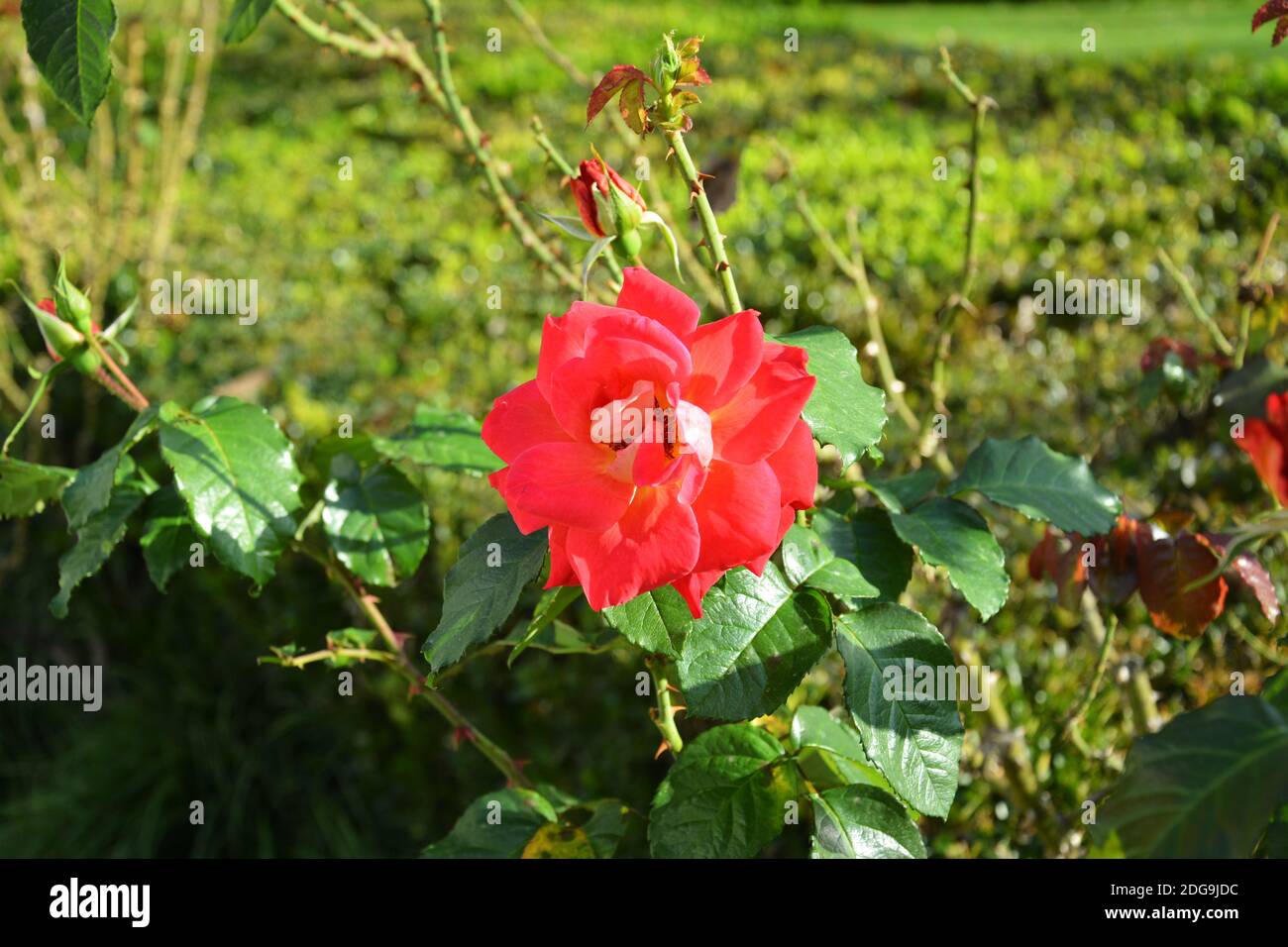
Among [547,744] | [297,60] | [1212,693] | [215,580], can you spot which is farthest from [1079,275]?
[297,60]

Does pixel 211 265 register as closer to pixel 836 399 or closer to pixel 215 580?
pixel 215 580

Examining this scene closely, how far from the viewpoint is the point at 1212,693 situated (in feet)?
6.59

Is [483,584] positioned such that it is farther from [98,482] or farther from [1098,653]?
[1098,653]

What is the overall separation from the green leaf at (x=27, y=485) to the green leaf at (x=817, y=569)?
33.7 inches

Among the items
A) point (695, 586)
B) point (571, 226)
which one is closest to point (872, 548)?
point (695, 586)

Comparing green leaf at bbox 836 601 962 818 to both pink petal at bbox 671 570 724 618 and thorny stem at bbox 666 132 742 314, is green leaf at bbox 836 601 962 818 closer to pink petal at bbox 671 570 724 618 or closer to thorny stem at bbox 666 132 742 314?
pink petal at bbox 671 570 724 618

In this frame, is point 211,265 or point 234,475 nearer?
point 234,475

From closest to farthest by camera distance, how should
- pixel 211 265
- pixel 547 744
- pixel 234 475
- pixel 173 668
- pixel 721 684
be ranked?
pixel 721 684
pixel 234 475
pixel 547 744
pixel 173 668
pixel 211 265

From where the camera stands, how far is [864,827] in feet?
3.42

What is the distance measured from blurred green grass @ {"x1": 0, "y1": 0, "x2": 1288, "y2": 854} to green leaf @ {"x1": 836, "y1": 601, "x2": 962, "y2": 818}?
1.84 ft

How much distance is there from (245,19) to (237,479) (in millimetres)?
463

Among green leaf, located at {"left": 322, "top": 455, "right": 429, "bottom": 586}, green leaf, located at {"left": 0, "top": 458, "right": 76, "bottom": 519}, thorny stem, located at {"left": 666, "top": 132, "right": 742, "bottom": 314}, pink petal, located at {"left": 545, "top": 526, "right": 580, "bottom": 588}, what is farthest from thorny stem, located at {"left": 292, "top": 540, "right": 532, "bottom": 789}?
thorny stem, located at {"left": 666, "top": 132, "right": 742, "bottom": 314}

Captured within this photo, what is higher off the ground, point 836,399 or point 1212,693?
point 836,399
